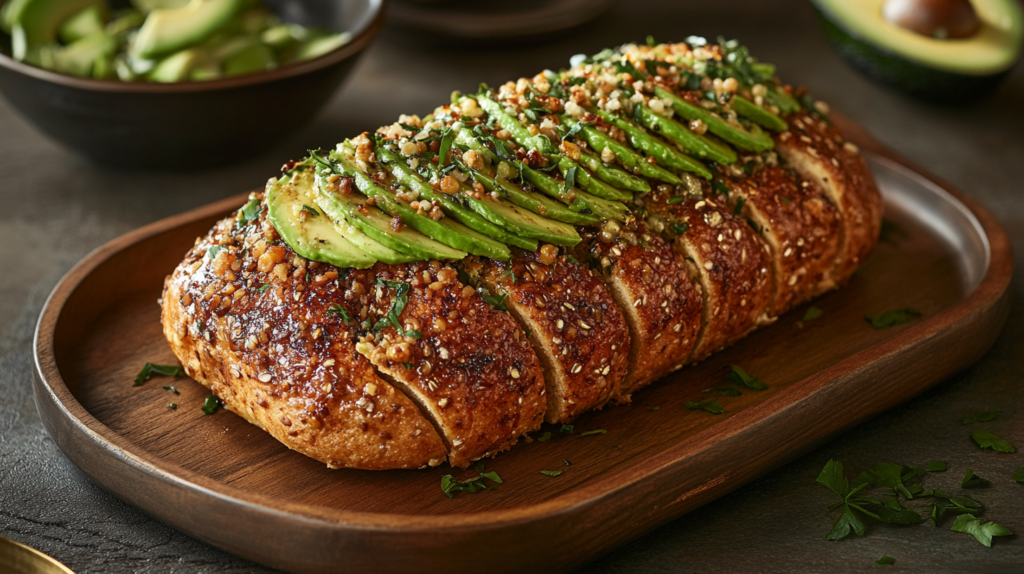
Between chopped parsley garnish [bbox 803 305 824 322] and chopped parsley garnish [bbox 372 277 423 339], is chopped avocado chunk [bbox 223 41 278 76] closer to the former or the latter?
chopped parsley garnish [bbox 372 277 423 339]

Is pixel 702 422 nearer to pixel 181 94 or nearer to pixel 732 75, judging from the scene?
pixel 732 75

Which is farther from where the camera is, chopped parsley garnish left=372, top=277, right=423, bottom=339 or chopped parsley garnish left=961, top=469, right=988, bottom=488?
chopped parsley garnish left=961, top=469, right=988, bottom=488

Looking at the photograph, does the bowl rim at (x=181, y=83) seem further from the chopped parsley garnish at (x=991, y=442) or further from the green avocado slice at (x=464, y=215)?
the chopped parsley garnish at (x=991, y=442)

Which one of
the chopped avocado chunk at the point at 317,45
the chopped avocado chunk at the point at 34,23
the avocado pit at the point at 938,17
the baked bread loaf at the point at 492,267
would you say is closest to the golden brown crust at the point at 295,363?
the baked bread loaf at the point at 492,267

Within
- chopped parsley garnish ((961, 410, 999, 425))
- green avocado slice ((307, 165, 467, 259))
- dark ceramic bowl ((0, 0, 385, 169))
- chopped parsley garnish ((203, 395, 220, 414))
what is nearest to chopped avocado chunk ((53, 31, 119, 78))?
dark ceramic bowl ((0, 0, 385, 169))

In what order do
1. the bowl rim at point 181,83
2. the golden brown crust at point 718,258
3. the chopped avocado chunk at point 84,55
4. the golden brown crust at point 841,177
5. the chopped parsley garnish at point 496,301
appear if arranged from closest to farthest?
the chopped parsley garnish at point 496,301, the golden brown crust at point 718,258, the golden brown crust at point 841,177, the bowl rim at point 181,83, the chopped avocado chunk at point 84,55

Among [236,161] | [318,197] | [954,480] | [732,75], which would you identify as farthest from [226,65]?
[954,480]
